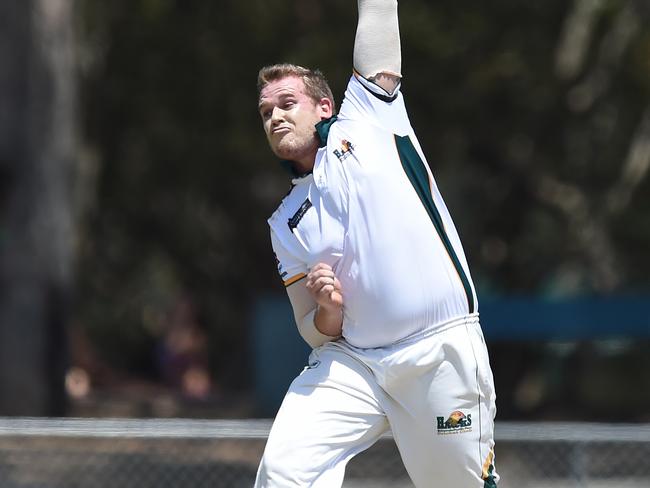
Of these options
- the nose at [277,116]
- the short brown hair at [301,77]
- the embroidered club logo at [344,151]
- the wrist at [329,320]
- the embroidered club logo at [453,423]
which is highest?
the short brown hair at [301,77]

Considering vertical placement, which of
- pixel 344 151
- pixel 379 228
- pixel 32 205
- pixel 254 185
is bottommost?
pixel 254 185

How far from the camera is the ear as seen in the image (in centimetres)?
457

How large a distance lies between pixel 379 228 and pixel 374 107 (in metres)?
0.43

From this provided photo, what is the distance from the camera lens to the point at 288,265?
4.53 meters

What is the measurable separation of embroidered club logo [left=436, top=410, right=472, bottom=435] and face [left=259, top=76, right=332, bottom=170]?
1.01 meters

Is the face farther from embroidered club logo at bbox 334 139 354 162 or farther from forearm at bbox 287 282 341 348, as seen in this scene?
forearm at bbox 287 282 341 348

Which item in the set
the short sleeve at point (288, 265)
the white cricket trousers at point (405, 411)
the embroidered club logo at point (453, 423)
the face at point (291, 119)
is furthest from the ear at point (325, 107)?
the embroidered club logo at point (453, 423)

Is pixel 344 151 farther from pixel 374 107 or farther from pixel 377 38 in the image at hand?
pixel 377 38

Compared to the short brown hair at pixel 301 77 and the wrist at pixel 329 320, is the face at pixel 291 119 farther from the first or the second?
the wrist at pixel 329 320

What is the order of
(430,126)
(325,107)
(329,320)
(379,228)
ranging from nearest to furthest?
(379,228) → (329,320) → (325,107) → (430,126)

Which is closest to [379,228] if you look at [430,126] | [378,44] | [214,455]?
[378,44]

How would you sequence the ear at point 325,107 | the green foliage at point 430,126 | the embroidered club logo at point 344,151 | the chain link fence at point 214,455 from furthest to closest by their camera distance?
1. the green foliage at point 430,126
2. the chain link fence at point 214,455
3. the ear at point 325,107
4. the embroidered club logo at point 344,151

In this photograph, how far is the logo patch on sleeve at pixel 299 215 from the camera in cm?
443

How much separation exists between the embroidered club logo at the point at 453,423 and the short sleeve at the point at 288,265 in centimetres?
71
